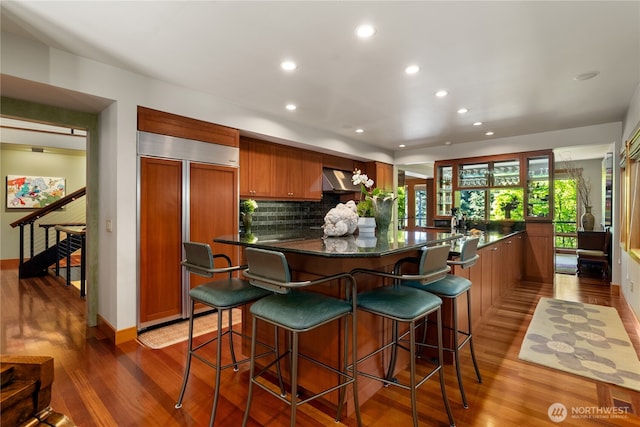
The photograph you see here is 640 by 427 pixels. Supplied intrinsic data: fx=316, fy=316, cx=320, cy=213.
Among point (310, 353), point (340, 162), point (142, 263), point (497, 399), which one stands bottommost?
point (497, 399)

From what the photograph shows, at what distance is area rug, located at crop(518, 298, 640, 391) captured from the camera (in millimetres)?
2313

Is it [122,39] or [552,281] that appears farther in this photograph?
[552,281]

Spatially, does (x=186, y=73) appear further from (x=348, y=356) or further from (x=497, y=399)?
(x=497, y=399)

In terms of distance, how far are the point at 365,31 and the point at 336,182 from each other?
137 inches

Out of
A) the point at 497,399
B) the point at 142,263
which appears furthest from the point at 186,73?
the point at 497,399

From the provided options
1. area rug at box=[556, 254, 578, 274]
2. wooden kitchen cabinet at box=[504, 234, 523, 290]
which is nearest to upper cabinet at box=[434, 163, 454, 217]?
wooden kitchen cabinet at box=[504, 234, 523, 290]

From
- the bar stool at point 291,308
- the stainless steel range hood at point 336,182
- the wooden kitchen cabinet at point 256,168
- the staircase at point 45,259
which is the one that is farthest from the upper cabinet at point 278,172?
the staircase at point 45,259

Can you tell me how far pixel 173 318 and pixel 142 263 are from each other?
684 mm

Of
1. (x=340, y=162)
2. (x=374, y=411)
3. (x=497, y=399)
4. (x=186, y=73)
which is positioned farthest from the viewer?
(x=340, y=162)

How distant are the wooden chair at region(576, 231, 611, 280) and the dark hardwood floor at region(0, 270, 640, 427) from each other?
264cm

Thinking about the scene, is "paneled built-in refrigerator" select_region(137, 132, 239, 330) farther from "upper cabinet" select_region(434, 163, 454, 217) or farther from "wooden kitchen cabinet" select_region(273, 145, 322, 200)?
"upper cabinet" select_region(434, 163, 454, 217)

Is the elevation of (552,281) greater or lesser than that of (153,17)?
lesser

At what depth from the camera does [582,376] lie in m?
2.25

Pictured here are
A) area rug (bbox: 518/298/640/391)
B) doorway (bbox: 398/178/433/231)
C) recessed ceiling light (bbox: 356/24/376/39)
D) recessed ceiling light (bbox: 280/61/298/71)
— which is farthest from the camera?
doorway (bbox: 398/178/433/231)
